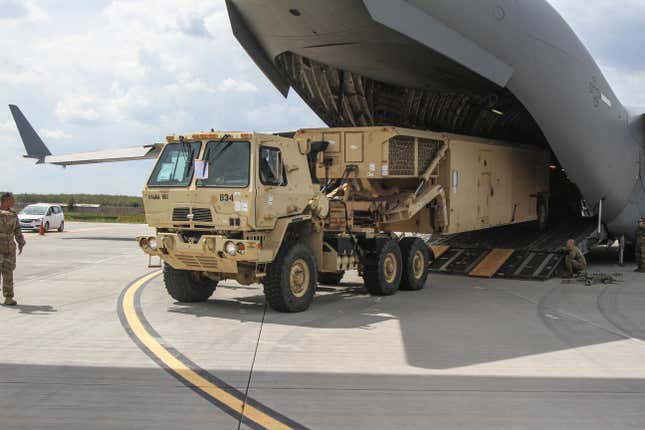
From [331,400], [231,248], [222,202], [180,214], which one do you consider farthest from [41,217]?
[331,400]

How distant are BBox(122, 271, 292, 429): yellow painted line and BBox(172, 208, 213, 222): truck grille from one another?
155 cm

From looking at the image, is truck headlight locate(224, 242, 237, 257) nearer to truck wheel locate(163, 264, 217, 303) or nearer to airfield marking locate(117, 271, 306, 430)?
airfield marking locate(117, 271, 306, 430)

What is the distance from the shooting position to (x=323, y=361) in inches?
274

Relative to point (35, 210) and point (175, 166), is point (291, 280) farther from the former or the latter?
point (35, 210)

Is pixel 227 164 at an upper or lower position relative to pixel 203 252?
upper

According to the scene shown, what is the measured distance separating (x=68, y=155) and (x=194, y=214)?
22.9 metres

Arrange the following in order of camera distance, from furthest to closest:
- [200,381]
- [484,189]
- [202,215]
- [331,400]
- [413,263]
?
[484,189], [413,263], [202,215], [200,381], [331,400]

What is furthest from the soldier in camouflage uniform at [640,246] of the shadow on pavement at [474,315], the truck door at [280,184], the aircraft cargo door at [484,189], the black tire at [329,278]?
the truck door at [280,184]

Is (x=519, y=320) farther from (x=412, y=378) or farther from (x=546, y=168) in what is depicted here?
(x=546, y=168)

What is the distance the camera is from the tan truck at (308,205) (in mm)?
9422

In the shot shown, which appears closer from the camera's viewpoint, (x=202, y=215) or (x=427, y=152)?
(x=202, y=215)

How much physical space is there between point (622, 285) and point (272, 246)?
27.5 feet

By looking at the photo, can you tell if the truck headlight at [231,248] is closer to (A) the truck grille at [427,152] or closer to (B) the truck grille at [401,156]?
(B) the truck grille at [401,156]

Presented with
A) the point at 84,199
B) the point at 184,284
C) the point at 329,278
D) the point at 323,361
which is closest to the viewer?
the point at 323,361
